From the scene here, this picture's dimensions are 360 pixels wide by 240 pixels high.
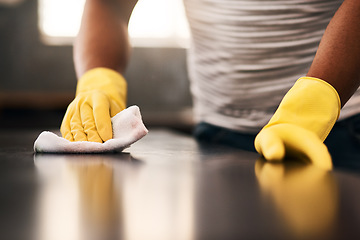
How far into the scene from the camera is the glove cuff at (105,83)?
0.92 metres

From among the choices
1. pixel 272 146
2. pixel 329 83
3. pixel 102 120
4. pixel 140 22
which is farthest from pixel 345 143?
pixel 140 22

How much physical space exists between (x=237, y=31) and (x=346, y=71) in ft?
1.50

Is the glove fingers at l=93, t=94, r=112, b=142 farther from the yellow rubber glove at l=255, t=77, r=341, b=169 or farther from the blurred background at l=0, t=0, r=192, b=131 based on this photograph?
the blurred background at l=0, t=0, r=192, b=131

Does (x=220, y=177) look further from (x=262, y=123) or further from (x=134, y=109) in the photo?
(x=262, y=123)

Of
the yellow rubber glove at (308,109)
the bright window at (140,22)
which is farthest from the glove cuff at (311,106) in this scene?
the bright window at (140,22)

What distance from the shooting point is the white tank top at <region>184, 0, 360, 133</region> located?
3.24ft

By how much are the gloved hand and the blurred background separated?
129 inches

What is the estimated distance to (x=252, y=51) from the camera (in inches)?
42.2

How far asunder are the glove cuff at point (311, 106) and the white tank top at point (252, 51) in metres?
0.28

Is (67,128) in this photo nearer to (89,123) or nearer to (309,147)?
(89,123)

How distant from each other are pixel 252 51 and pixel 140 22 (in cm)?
372

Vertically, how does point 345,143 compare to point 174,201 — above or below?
below

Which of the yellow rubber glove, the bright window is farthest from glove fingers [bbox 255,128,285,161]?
the bright window

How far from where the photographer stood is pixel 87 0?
1.15 m
